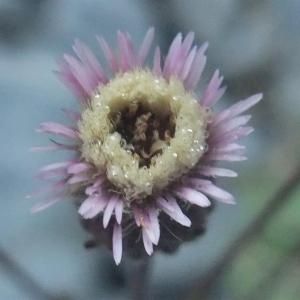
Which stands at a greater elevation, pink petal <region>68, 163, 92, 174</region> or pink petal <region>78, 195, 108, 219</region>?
pink petal <region>68, 163, 92, 174</region>

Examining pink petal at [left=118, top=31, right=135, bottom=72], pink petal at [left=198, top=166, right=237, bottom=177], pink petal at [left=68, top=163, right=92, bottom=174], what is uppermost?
pink petal at [left=118, top=31, right=135, bottom=72]

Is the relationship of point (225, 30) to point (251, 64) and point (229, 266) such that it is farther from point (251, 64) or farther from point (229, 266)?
point (229, 266)

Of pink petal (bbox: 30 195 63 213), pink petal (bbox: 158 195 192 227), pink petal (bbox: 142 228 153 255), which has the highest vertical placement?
pink petal (bbox: 158 195 192 227)

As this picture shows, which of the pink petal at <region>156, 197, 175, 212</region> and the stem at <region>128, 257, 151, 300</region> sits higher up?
the pink petal at <region>156, 197, 175, 212</region>
